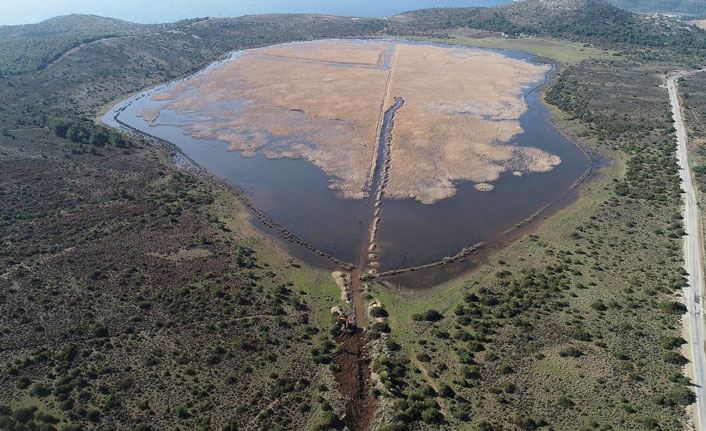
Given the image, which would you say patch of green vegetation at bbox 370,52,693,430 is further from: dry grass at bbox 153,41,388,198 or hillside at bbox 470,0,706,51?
hillside at bbox 470,0,706,51

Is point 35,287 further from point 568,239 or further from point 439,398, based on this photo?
point 568,239

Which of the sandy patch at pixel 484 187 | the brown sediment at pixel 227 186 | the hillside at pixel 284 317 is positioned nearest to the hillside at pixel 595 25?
the hillside at pixel 284 317

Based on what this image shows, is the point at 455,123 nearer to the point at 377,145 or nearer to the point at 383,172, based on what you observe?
the point at 377,145

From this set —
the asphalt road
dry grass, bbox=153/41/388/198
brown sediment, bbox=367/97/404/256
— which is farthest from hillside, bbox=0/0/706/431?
dry grass, bbox=153/41/388/198

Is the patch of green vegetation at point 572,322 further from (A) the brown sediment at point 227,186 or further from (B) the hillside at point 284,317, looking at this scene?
(A) the brown sediment at point 227,186

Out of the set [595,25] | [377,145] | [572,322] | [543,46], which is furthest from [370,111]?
[595,25]
